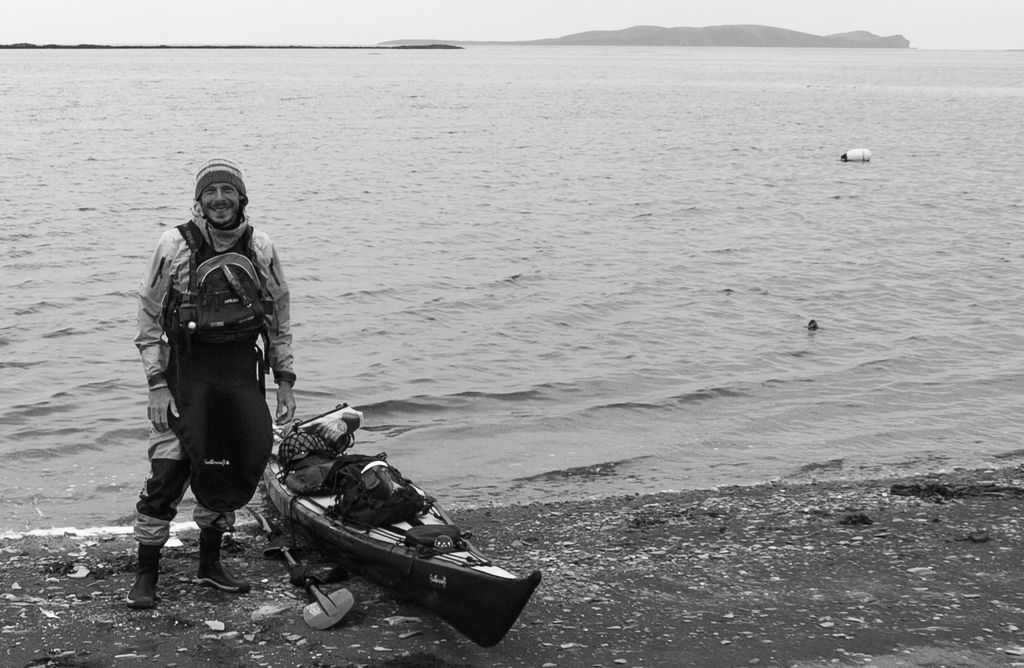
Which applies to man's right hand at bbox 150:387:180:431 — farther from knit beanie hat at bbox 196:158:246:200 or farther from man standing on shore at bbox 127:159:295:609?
knit beanie hat at bbox 196:158:246:200

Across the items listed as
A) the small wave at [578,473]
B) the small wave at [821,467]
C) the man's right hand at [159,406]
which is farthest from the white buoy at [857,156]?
the man's right hand at [159,406]

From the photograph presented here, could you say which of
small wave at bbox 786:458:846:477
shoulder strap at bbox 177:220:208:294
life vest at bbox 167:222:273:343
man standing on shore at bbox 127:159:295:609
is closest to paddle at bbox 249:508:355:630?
man standing on shore at bbox 127:159:295:609

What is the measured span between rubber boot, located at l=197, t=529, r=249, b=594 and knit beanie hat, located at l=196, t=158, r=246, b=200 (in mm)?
1997

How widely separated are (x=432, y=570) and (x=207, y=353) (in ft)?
5.37

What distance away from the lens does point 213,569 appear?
22.5 ft

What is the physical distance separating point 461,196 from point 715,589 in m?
26.3

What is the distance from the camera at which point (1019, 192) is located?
35.5 metres

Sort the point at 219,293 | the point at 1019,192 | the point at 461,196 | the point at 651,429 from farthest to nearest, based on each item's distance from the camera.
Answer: the point at 1019,192 → the point at 461,196 → the point at 651,429 → the point at 219,293

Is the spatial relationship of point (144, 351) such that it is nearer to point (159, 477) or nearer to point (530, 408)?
point (159, 477)

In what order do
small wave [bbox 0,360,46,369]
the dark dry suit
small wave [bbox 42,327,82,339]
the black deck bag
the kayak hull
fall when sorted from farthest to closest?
Result: small wave [bbox 42,327,82,339] < small wave [bbox 0,360,46,369] < the black deck bag < the dark dry suit < the kayak hull

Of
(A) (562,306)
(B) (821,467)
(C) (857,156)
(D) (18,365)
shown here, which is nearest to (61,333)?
(D) (18,365)

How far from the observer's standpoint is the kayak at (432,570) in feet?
19.5

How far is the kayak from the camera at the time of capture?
19.5 ft

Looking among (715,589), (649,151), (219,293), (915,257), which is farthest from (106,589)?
(649,151)
